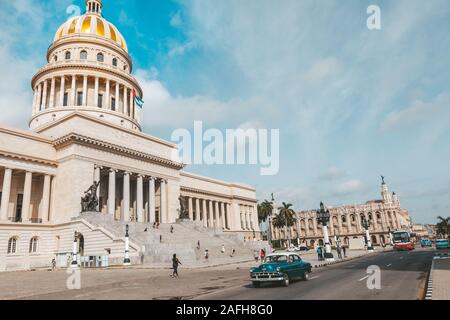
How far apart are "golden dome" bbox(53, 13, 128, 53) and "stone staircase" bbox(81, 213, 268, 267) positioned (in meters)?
39.0

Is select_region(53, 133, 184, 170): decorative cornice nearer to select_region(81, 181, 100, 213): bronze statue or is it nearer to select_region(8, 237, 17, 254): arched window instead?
select_region(81, 181, 100, 213): bronze statue

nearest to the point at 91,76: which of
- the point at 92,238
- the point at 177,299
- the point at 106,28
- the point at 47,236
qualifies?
the point at 106,28

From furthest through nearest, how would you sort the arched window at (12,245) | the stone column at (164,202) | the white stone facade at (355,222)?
the white stone facade at (355,222) → the stone column at (164,202) → the arched window at (12,245)

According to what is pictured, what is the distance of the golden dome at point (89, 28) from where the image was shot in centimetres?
6212

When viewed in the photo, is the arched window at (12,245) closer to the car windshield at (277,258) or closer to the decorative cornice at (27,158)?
the decorative cornice at (27,158)

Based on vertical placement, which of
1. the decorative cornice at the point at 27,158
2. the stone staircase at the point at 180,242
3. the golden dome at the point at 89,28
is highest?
the golden dome at the point at 89,28

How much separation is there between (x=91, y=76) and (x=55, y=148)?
66.0 ft

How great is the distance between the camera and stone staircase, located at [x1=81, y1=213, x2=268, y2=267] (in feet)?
100

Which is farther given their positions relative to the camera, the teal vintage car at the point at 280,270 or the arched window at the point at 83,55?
the arched window at the point at 83,55

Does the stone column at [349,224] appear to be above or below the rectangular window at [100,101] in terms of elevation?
below

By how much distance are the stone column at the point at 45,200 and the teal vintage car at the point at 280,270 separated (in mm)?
32767

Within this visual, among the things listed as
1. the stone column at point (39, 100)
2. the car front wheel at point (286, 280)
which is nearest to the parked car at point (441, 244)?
the car front wheel at point (286, 280)

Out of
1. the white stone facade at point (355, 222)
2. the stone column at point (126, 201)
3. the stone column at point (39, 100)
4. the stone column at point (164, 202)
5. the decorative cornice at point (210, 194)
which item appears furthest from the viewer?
the white stone facade at point (355, 222)

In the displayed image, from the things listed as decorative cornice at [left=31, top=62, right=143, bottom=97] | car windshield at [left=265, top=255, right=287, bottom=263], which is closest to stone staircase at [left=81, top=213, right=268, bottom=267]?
car windshield at [left=265, top=255, right=287, bottom=263]
